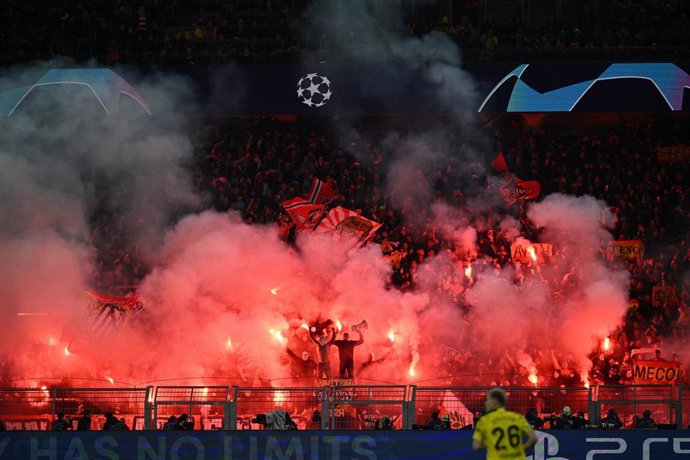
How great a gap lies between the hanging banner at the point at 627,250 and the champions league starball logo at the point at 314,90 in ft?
19.7

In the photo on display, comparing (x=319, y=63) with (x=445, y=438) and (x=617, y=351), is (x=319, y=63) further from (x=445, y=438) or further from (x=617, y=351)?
(x=445, y=438)

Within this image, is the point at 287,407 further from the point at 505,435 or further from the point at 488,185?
the point at 488,185

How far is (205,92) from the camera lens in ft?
62.6

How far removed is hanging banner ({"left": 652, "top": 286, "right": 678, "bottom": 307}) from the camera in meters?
15.7

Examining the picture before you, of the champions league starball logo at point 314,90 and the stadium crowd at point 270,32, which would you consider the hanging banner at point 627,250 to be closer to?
the stadium crowd at point 270,32

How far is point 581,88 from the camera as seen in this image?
18688mm

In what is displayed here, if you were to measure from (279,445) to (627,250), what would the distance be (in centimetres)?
817

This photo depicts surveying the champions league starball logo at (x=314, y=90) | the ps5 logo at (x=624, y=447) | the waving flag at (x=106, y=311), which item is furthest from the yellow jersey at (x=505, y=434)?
the champions league starball logo at (x=314, y=90)

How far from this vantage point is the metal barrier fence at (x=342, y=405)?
10.8 meters

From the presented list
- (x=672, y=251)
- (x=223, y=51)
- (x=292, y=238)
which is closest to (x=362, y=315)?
(x=292, y=238)

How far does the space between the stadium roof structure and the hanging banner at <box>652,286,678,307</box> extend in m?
9.46

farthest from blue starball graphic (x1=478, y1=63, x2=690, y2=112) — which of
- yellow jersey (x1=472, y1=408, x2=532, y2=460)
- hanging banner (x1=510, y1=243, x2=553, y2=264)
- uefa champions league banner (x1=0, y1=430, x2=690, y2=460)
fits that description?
yellow jersey (x1=472, y1=408, x2=532, y2=460)

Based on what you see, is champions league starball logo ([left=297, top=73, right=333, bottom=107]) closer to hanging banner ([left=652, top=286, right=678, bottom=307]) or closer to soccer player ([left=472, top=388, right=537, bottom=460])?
hanging banner ([left=652, top=286, right=678, bottom=307])

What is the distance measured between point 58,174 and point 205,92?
3104 mm
